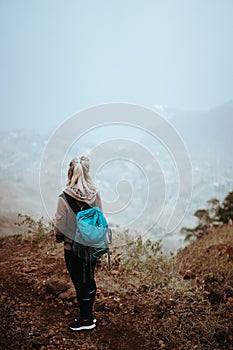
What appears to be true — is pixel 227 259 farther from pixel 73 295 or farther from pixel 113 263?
pixel 73 295

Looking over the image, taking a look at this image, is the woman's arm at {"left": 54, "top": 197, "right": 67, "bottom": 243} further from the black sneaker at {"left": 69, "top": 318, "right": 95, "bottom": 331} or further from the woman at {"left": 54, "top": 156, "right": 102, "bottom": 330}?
the black sneaker at {"left": 69, "top": 318, "right": 95, "bottom": 331}

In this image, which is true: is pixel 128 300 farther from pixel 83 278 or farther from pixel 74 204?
pixel 74 204

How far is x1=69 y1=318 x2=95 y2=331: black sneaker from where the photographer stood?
3205 mm

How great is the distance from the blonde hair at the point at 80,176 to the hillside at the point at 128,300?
1320 millimetres

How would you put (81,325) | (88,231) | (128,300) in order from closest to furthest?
(88,231) → (81,325) → (128,300)

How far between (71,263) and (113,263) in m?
1.71

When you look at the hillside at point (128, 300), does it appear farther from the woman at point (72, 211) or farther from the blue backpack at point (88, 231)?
the blue backpack at point (88, 231)

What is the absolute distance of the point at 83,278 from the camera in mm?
3100

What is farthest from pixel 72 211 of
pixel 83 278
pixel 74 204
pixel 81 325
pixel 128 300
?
pixel 128 300

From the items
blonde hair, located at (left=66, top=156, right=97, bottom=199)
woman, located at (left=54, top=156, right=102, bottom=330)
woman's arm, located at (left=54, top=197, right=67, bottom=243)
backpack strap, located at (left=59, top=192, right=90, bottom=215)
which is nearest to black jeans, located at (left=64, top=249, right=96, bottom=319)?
woman, located at (left=54, top=156, right=102, bottom=330)

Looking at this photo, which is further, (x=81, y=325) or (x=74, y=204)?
(x=81, y=325)

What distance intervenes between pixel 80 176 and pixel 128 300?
1.64 meters

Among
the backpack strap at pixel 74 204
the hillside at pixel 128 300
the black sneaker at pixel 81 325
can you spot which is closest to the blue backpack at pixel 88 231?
the backpack strap at pixel 74 204

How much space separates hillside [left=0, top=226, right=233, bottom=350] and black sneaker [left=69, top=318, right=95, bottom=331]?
6cm
